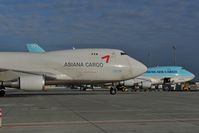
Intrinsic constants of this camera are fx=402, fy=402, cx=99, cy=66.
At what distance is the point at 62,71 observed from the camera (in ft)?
125

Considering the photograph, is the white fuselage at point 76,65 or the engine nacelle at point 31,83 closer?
the engine nacelle at point 31,83

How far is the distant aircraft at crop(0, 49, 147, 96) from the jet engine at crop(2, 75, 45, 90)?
103 centimetres

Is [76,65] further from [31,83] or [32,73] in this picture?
[31,83]

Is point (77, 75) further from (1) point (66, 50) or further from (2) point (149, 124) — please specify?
(2) point (149, 124)

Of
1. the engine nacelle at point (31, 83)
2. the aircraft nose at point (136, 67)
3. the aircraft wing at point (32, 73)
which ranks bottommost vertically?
the engine nacelle at point (31, 83)

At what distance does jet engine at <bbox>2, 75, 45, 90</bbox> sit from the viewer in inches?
1353

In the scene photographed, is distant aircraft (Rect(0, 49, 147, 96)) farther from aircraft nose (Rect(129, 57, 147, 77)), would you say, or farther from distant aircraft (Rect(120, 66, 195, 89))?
distant aircraft (Rect(120, 66, 195, 89))

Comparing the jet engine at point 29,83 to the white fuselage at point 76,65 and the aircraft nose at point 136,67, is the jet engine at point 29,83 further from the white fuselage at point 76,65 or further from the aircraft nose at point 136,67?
the aircraft nose at point 136,67

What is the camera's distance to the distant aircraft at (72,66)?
3747 centimetres

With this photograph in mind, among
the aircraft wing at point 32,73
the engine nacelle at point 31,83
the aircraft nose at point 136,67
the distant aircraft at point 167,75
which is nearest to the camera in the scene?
the engine nacelle at point 31,83

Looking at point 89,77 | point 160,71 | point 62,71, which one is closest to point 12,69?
point 62,71

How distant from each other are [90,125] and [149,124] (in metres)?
2.00

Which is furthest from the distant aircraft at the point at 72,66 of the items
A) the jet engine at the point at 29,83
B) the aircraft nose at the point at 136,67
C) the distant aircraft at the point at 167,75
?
the distant aircraft at the point at 167,75

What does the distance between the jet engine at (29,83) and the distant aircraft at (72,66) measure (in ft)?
3.38
